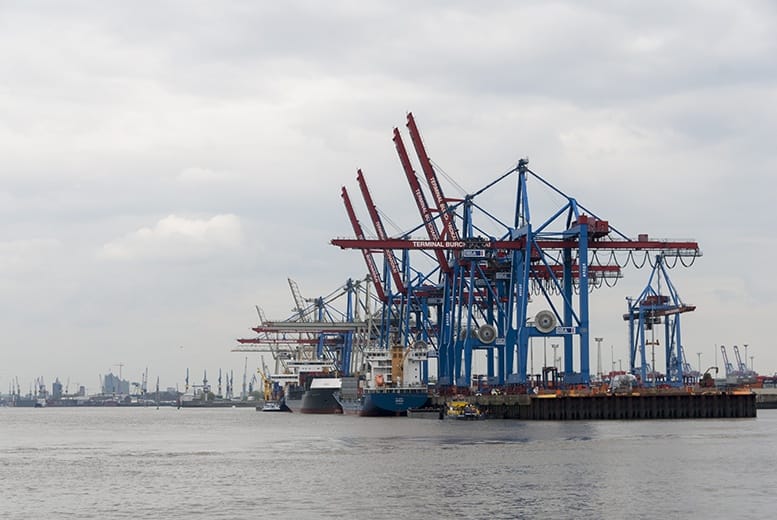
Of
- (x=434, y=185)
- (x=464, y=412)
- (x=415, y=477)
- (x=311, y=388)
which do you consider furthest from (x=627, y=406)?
(x=311, y=388)

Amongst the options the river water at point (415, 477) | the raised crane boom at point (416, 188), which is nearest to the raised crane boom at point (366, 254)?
the raised crane boom at point (416, 188)

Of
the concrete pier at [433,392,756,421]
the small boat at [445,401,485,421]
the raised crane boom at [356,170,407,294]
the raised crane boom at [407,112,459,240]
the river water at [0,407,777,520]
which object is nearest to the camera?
the river water at [0,407,777,520]

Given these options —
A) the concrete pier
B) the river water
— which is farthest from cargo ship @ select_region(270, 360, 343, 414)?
the river water

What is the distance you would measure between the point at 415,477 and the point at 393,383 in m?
80.4

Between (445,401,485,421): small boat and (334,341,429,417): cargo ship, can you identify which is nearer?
(445,401,485,421): small boat

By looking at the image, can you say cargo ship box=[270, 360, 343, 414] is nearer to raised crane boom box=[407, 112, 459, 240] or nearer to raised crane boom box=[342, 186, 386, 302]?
raised crane boom box=[342, 186, 386, 302]

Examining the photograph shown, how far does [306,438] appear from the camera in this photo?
288 ft

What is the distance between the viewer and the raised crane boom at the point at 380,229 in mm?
144875

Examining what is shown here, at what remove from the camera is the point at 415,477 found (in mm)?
51938

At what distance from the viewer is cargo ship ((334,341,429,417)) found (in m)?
128

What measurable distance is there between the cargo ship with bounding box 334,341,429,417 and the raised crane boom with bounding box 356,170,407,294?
36.9 ft

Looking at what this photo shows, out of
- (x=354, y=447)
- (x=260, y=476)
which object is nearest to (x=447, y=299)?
(x=354, y=447)

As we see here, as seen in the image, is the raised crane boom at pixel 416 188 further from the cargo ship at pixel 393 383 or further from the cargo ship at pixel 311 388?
the cargo ship at pixel 311 388

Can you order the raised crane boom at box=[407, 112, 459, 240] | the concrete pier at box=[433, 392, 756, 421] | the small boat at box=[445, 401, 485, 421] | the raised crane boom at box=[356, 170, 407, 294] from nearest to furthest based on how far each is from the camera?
the concrete pier at box=[433, 392, 756, 421] → the small boat at box=[445, 401, 485, 421] → the raised crane boom at box=[407, 112, 459, 240] → the raised crane boom at box=[356, 170, 407, 294]
